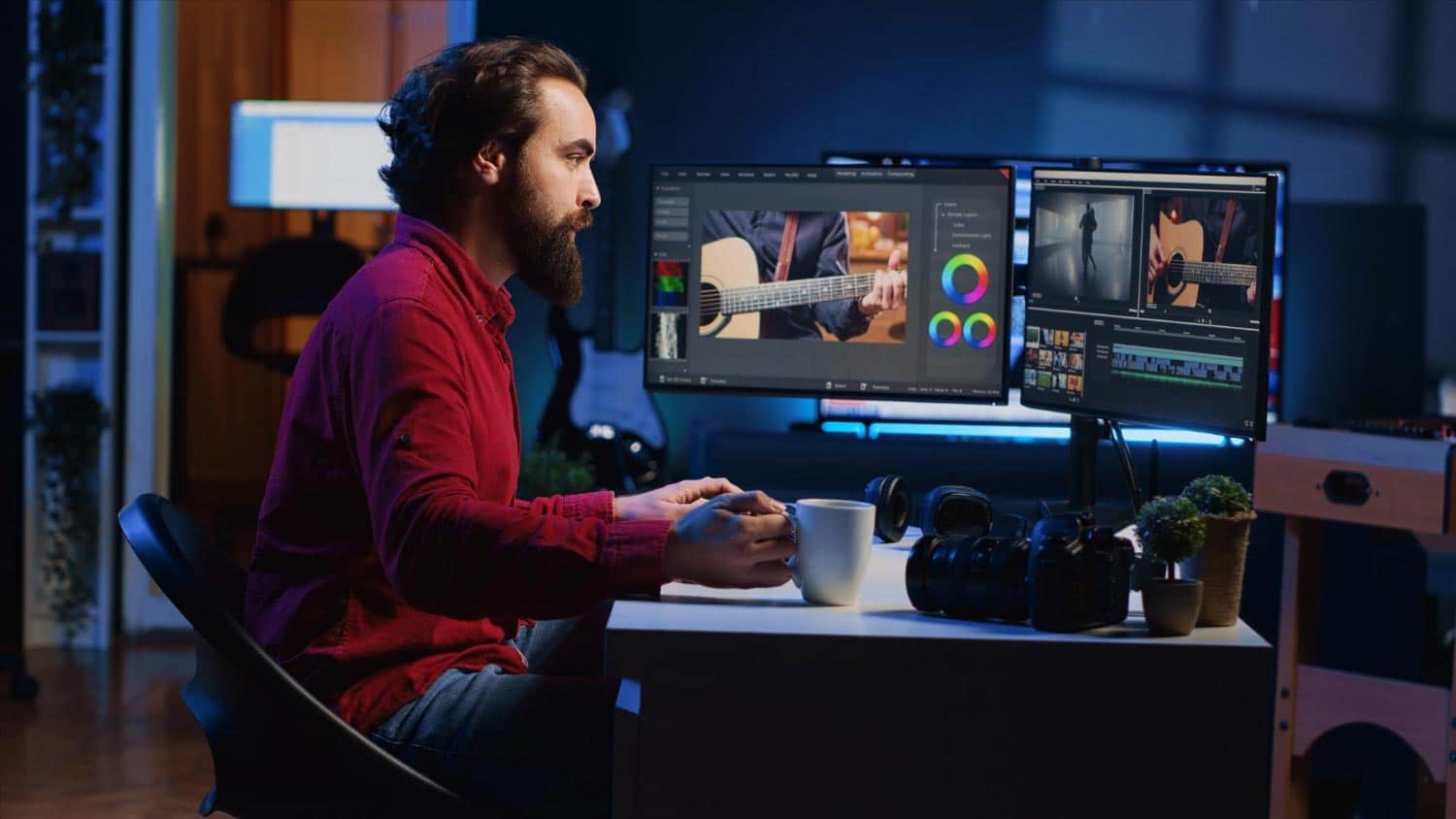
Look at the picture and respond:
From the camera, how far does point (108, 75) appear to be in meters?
4.34

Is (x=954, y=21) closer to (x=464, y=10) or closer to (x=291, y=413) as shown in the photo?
(x=464, y=10)

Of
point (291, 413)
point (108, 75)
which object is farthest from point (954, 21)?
point (291, 413)

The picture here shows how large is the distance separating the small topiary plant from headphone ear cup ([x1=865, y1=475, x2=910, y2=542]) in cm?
44

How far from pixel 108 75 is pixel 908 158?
2.35 meters

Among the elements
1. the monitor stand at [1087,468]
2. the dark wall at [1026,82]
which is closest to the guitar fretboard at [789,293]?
the monitor stand at [1087,468]

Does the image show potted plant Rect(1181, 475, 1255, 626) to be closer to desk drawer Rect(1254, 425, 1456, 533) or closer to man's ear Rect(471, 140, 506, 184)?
man's ear Rect(471, 140, 506, 184)

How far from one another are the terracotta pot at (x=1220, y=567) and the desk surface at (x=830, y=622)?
0.02 metres

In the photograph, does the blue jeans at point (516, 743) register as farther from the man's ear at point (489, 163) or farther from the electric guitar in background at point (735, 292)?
the electric guitar in background at point (735, 292)

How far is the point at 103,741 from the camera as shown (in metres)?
3.48

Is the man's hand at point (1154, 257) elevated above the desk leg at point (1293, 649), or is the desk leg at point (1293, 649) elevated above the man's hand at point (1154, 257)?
the man's hand at point (1154, 257)

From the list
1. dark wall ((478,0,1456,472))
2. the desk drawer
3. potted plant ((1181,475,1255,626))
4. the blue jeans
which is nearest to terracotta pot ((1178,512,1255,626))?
potted plant ((1181,475,1255,626))

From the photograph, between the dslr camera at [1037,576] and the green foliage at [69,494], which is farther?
the green foliage at [69,494]

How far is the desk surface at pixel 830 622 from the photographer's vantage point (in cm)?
127

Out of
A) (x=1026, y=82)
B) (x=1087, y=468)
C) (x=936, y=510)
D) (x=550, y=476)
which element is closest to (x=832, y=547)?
(x=936, y=510)
